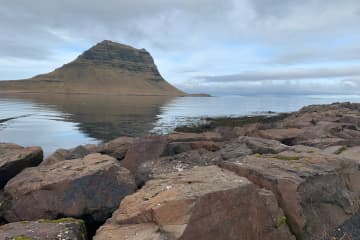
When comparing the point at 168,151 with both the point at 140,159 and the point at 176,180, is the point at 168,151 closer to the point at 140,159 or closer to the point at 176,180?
the point at 140,159

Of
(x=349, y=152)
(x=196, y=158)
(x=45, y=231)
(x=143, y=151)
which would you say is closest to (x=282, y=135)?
(x=349, y=152)

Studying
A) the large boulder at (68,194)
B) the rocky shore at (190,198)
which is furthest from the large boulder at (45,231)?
the large boulder at (68,194)

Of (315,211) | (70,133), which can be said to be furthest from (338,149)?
(70,133)

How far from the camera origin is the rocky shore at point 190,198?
664cm

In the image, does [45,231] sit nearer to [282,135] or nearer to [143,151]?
[143,151]

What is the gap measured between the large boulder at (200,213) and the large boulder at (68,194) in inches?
84.5

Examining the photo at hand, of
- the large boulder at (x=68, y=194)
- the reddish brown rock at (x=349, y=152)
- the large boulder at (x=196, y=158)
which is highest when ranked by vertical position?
the reddish brown rock at (x=349, y=152)

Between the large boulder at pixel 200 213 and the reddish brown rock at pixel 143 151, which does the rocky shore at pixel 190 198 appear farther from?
the reddish brown rock at pixel 143 151

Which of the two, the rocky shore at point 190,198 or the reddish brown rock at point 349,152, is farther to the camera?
the reddish brown rock at point 349,152

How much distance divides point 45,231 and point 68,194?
2.80 m

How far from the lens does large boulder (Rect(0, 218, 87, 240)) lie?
6.42 m

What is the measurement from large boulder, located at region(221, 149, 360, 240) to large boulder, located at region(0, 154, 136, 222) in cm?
312

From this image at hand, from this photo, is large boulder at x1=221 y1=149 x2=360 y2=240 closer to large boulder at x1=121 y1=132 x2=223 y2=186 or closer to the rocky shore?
the rocky shore

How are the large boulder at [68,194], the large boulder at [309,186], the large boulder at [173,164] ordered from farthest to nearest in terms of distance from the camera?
the large boulder at [173,164]
the large boulder at [68,194]
the large boulder at [309,186]
